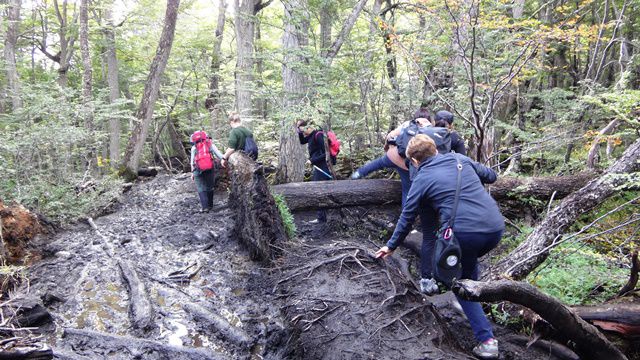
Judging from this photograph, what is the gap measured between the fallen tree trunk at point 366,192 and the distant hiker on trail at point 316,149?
0.60m

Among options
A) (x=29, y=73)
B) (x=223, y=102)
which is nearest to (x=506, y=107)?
(x=223, y=102)

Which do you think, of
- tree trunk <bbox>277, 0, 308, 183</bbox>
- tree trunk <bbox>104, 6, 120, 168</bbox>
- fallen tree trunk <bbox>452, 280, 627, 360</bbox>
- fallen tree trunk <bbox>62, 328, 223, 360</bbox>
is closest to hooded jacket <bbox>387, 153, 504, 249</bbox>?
fallen tree trunk <bbox>452, 280, 627, 360</bbox>

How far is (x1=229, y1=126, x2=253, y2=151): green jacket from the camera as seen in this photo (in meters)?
8.56

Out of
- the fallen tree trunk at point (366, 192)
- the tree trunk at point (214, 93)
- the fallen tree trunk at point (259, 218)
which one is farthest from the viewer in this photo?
the tree trunk at point (214, 93)

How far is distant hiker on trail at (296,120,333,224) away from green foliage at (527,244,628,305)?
4430 mm

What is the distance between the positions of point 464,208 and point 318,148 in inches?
213

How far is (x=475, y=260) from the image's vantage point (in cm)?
391

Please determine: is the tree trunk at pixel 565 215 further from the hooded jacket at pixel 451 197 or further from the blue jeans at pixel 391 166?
the blue jeans at pixel 391 166

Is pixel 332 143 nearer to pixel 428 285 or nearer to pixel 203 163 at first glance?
pixel 203 163

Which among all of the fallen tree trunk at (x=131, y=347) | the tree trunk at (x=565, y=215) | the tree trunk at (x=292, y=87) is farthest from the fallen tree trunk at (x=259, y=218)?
the tree trunk at (x=565, y=215)

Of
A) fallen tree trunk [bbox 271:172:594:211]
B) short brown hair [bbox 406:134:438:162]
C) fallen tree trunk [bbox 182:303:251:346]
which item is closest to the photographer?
short brown hair [bbox 406:134:438:162]

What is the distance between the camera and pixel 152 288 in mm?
5605

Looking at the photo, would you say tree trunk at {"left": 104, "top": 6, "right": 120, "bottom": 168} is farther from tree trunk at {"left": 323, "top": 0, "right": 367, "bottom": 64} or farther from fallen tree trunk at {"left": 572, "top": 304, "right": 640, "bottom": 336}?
fallen tree trunk at {"left": 572, "top": 304, "right": 640, "bottom": 336}

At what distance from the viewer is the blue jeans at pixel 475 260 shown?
143 inches
